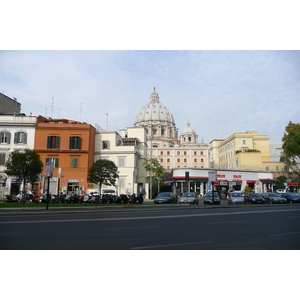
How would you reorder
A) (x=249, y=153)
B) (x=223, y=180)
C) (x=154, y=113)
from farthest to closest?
1. (x=154, y=113)
2. (x=249, y=153)
3. (x=223, y=180)

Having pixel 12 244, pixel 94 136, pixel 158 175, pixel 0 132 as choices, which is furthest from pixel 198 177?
pixel 12 244

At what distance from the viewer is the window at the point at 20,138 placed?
42938 mm

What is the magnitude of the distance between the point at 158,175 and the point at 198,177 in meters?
8.26

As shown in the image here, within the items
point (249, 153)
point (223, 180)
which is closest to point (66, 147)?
point (223, 180)

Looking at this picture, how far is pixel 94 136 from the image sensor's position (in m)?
47.6

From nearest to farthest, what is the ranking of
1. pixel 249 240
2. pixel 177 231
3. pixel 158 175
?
1. pixel 249 240
2. pixel 177 231
3. pixel 158 175

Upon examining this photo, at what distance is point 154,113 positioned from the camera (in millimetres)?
136750

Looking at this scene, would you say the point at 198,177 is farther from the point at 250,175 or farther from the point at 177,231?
the point at 177,231

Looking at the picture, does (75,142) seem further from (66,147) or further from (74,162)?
(74,162)

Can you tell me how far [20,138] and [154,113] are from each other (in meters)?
96.8

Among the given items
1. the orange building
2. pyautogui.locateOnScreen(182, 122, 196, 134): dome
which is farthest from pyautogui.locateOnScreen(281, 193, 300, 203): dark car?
pyautogui.locateOnScreen(182, 122, 196, 134): dome

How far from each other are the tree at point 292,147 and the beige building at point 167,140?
112 feet

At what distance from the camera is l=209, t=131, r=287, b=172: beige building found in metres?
66.4

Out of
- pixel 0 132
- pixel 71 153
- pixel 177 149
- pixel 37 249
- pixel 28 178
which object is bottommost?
pixel 37 249
